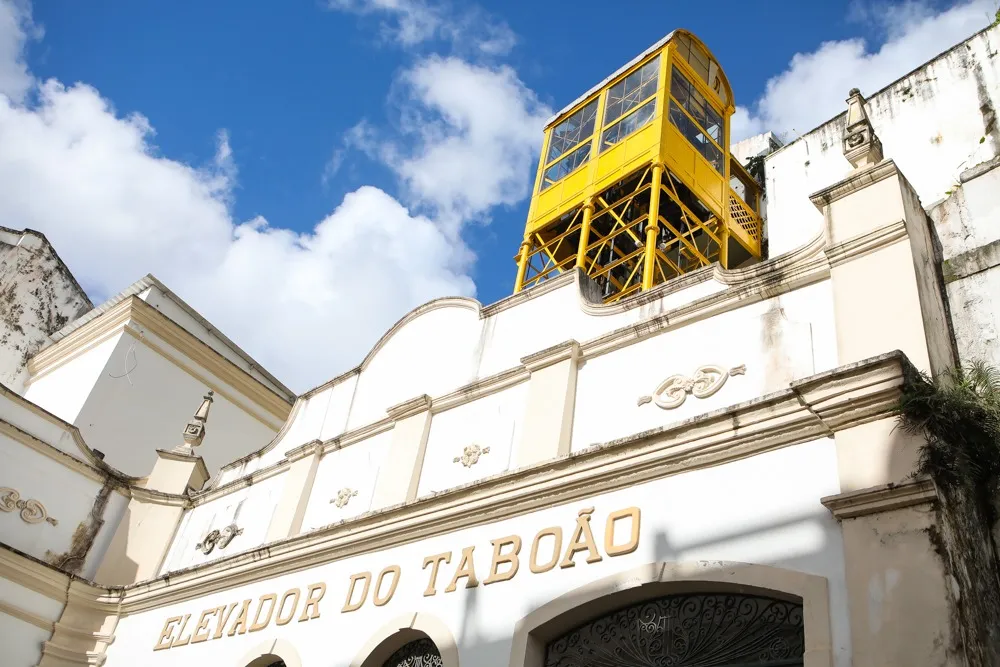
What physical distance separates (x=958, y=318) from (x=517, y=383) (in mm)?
4504

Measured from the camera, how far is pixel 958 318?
294 inches

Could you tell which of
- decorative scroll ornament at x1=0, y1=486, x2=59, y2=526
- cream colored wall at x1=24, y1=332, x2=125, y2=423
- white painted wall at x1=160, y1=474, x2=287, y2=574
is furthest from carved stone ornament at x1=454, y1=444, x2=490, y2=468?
cream colored wall at x1=24, y1=332, x2=125, y2=423

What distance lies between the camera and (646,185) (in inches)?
560

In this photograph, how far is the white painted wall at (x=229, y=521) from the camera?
11930mm

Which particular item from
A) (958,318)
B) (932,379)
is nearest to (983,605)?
(932,379)

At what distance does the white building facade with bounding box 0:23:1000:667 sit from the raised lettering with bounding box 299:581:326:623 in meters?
0.04

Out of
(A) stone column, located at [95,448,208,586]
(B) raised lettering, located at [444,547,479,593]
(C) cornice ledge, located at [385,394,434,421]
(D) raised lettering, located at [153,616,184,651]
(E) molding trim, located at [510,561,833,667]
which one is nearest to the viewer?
(E) molding trim, located at [510,561,833,667]

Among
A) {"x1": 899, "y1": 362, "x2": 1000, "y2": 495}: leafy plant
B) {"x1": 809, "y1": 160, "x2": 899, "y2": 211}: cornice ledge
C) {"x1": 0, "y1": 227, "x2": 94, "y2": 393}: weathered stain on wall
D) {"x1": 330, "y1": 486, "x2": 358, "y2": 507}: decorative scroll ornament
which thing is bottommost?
{"x1": 899, "y1": 362, "x2": 1000, "y2": 495}: leafy plant

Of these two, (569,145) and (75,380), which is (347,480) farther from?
(75,380)

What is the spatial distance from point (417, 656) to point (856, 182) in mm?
6175

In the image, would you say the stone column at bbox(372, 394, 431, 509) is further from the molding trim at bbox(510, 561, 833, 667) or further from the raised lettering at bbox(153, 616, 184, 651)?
the raised lettering at bbox(153, 616, 184, 651)

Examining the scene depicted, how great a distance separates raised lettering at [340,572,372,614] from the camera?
360 inches

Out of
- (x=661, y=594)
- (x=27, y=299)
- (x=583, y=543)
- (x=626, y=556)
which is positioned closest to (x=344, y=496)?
Result: (x=583, y=543)

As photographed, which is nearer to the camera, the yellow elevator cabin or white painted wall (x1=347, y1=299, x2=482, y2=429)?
white painted wall (x1=347, y1=299, x2=482, y2=429)
